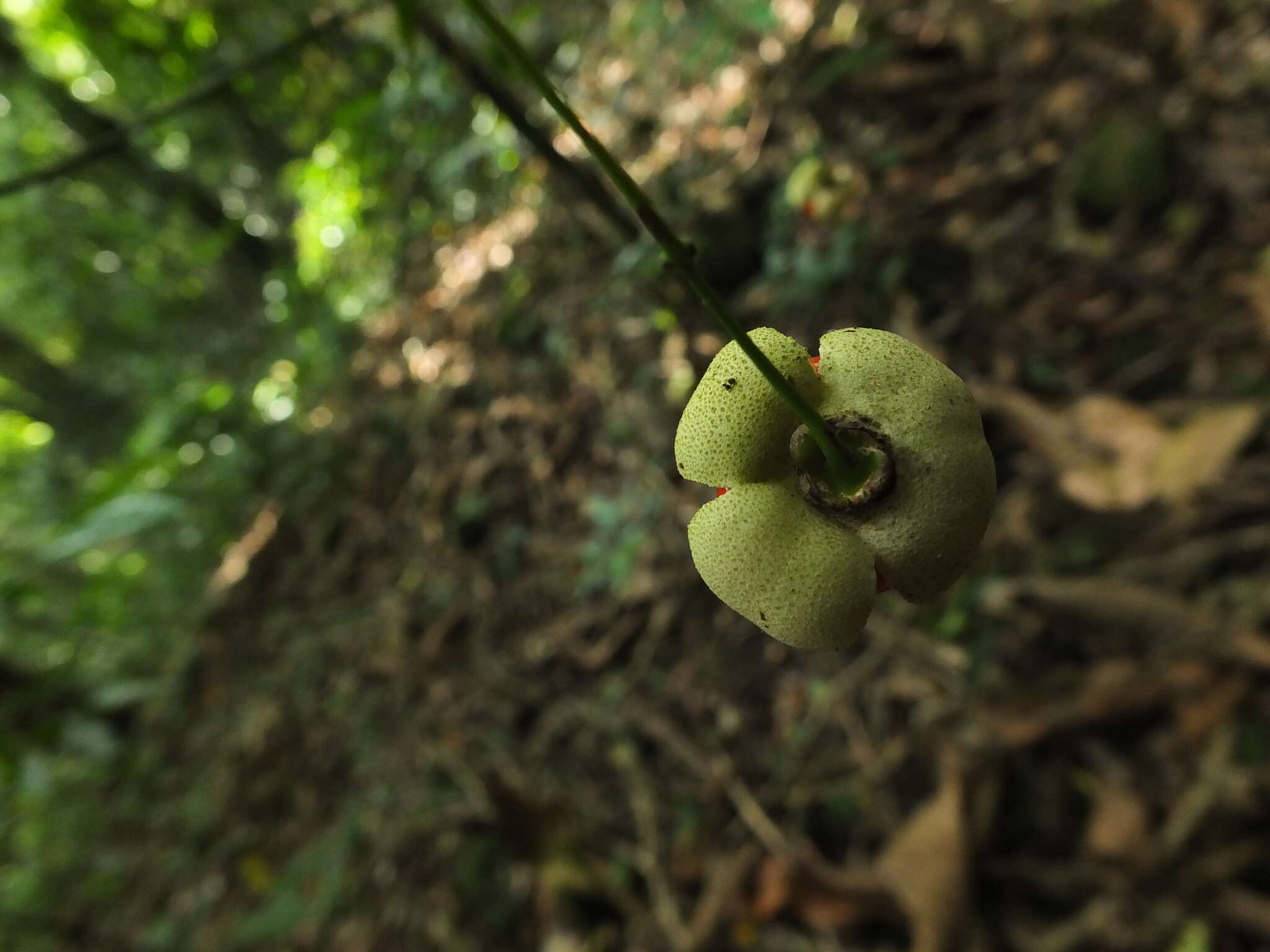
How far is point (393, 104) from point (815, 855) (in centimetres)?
257

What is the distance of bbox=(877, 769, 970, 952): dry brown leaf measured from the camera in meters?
1.56

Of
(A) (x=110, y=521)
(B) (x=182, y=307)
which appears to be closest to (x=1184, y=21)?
(A) (x=110, y=521)

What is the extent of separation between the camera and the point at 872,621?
2008 mm

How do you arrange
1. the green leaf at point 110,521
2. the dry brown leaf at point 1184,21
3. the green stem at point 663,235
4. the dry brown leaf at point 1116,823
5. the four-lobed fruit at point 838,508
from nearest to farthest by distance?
1. the green stem at point 663,235
2. the four-lobed fruit at point 838,508
3. the dry brown leaf at point 1116,823
4. the dry brown leaf at point 1184,21
5. the green leaf at point 110,521

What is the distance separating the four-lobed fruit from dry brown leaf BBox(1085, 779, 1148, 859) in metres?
1.36

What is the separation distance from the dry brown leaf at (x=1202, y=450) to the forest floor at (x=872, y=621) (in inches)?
0.4

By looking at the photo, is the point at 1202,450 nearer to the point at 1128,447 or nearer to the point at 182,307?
the point at 1128,447

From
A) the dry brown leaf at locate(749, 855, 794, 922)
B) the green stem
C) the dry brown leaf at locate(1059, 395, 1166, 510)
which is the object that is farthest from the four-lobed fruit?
the dry brown leaf at locate(749, 855, 794, 922)

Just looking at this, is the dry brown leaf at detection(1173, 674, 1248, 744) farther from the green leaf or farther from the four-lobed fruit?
the green leaf

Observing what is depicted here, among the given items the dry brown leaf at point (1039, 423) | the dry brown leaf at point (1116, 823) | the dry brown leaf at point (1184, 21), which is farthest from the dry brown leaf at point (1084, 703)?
the dry brown leaf at point (1184, 21)

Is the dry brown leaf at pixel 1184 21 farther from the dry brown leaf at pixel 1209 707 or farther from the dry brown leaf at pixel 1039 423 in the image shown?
the dry brown leaf at pixel 1209 707

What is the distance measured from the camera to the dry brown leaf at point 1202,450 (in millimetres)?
1662

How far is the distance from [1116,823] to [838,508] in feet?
4.70

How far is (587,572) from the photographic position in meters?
2.62
